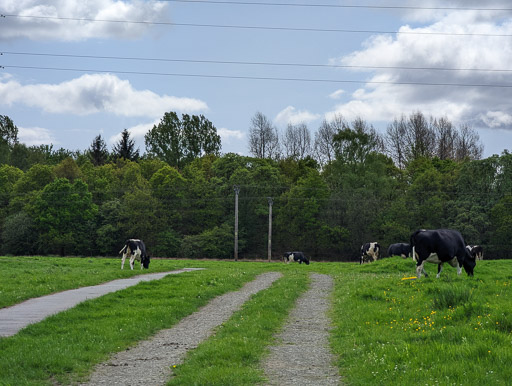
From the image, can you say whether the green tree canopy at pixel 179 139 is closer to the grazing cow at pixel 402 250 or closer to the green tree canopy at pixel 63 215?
the green tree canopy at pixel 63 215

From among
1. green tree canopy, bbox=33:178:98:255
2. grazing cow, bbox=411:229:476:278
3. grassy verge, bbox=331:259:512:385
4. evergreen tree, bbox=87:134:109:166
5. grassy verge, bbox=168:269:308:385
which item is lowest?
grassy verge, bbox=168:269:308:385

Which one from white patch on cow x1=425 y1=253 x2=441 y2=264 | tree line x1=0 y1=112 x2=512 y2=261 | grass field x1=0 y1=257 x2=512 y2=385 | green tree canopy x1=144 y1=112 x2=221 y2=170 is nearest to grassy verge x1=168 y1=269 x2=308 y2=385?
grass field x1=0 y1=257 x2=512 y2=385

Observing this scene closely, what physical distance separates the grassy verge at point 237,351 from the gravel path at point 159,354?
0.29 m

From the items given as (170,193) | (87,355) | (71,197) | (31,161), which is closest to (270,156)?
(170,193)

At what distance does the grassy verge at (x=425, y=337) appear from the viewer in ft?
26.8

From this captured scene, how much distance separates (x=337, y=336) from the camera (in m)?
12.2

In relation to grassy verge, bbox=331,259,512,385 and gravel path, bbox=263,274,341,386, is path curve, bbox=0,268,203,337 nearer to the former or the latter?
gravel path, bbox=263,274,341,386

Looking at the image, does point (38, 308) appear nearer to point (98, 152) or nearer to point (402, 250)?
point (402, 250)

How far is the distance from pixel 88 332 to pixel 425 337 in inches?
273

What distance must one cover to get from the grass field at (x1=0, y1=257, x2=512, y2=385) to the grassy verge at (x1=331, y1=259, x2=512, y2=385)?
0.02 m

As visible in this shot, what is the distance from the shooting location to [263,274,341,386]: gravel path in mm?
8662

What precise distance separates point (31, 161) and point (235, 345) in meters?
104

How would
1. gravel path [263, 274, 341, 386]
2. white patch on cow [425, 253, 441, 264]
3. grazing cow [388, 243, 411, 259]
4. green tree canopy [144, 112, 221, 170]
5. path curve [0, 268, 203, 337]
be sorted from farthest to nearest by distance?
green tree canopy [144, 112, 221, 170] < grazing cow [388, 243, 411, 259] < white patch on cow [425, 253, 441, 264] < path curve [0, 268, 203, 337] < gravel path [263, 274, 341, 386]

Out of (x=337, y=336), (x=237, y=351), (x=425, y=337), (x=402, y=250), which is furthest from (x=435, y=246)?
(x=402, y=250)
